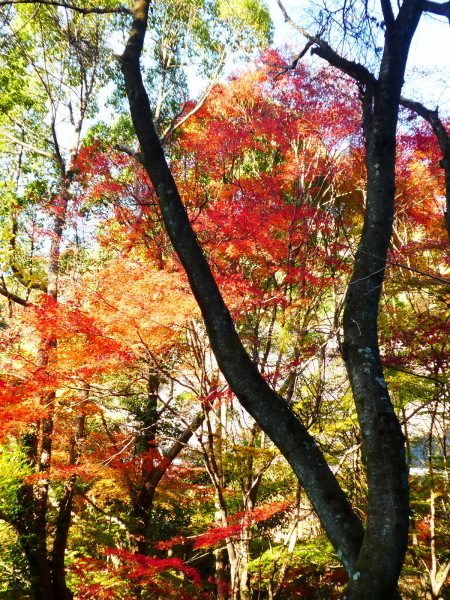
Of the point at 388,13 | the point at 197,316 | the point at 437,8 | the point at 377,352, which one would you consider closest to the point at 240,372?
the point at 377,352

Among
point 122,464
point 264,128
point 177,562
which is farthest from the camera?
point 264,128

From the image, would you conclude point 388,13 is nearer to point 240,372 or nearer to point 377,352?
point 377,352

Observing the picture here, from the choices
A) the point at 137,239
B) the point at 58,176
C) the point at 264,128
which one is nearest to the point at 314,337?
the point at 137,239

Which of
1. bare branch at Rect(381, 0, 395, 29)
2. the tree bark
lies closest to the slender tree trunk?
bare branch at Rect(381, 0, 395, 29)

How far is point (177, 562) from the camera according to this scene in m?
5.84

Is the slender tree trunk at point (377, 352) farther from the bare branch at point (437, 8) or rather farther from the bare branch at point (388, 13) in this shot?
the bare branch at point (437, 8)

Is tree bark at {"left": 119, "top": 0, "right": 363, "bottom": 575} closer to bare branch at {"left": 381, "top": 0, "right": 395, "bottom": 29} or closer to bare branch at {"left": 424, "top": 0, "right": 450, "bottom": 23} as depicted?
bare branch at {"left": 381, "top": 0, "right": 395, "bottom": 29}

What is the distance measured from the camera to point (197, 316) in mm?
6516

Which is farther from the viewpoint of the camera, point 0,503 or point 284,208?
point 284,208

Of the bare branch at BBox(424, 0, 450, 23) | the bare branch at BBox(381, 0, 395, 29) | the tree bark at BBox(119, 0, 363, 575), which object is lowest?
the tree bark at BBox(119, 0, 363, 575)

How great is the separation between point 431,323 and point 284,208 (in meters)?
3.59

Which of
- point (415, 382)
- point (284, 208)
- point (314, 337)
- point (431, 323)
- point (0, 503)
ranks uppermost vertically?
point (284, 208)

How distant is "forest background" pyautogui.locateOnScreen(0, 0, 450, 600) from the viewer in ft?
20.3

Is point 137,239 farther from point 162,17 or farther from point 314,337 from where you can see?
point 162,17
